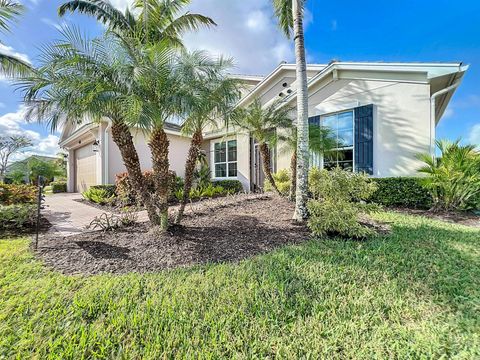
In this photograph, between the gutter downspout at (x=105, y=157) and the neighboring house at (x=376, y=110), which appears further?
the gutter downspout at (x=105, y=157)

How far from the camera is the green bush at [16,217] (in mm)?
6809

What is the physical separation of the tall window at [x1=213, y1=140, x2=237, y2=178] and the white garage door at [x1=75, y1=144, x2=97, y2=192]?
320 inches

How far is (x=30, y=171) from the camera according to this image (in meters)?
28.3

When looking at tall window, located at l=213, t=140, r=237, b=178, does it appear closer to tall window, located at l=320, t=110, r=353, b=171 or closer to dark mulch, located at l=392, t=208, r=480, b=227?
tall window, located at l=320, t=110, r=353, b=171

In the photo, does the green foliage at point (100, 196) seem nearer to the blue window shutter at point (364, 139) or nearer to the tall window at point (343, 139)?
the tall window at point (343, 139)

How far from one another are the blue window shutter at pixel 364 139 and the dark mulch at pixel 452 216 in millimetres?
2058

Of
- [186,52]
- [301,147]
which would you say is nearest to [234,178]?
[301,147]

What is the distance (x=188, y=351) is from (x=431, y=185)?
8518 millimetres

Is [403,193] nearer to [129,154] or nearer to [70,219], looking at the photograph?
[129,154]

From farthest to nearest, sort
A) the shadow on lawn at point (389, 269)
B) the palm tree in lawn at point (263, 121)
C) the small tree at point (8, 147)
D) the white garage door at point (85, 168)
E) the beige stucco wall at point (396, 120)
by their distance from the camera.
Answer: the small tree at point (8, 147), the white garage door at point (85, 168), the palm tree in lawn at point (263, 121), the beige stucco wall at point (396, 120), the shadow on lawn at point (389, 269)

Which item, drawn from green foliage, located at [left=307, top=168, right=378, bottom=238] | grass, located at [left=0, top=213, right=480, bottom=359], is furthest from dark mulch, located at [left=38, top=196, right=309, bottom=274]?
green foliage, located at [left=307, top=168, right=378, bottom=238]

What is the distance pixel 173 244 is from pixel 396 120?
9.05 metres

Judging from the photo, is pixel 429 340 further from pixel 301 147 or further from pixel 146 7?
pixel 146 7

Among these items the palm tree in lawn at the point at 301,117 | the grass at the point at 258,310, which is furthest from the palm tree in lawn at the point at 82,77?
the palm tree in lawn at the point at 301,117
